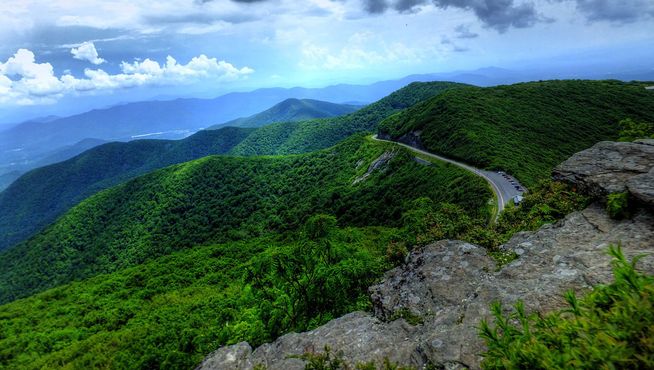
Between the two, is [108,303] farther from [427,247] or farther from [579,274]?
[579,274]

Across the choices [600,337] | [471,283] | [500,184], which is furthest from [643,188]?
[500,184]

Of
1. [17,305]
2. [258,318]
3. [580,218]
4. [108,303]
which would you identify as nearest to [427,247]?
[580,218]

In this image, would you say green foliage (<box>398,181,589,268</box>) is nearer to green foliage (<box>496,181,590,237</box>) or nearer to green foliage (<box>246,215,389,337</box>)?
green foliage (<box>496,181,590,237</box>)

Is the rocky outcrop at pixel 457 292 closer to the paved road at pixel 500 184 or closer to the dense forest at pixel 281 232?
the dense forest at pixel 281 232

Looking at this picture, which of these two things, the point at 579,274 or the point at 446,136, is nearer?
the point at 579,274

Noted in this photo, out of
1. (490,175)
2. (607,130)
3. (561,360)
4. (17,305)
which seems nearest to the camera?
(561,360)

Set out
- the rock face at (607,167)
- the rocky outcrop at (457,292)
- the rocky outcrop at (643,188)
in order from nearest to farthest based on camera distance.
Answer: the rocky outcrop at (457,292) → the rocky outcrop at (643,188) → the rock face at (607,167)

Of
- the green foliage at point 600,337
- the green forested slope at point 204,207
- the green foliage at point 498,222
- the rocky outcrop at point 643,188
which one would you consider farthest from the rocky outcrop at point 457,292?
the green forested slope at point 204,207
